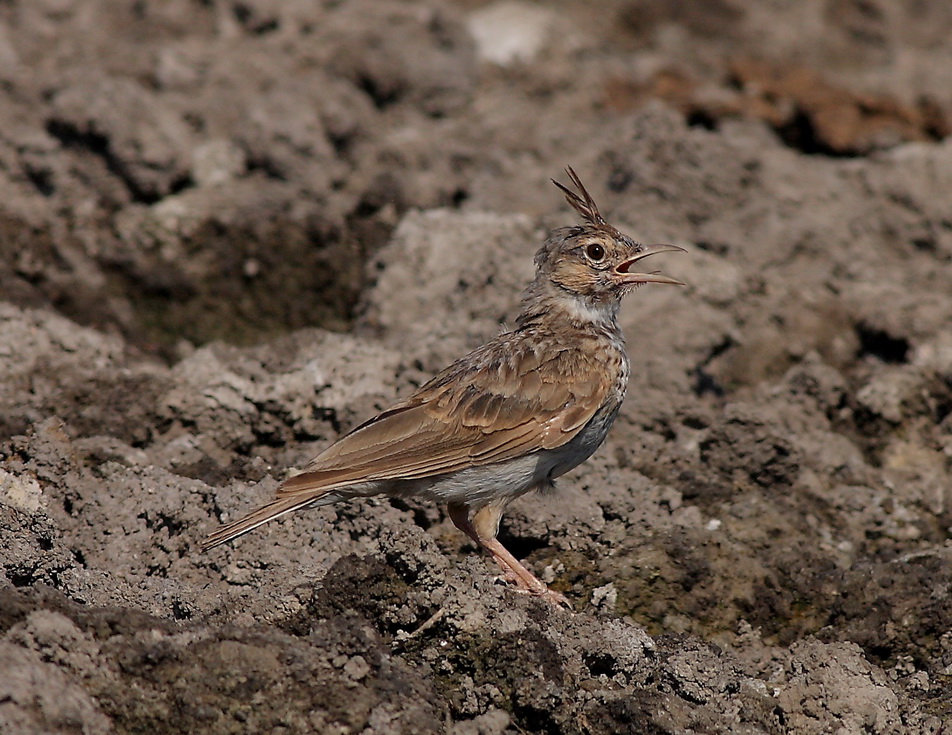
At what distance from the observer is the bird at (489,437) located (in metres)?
5.03

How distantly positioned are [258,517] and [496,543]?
119cm

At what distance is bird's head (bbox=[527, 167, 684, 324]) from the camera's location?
19.7 ft

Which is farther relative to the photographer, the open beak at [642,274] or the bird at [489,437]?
the open beak at [642,274]

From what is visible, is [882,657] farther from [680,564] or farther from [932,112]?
[932,112]

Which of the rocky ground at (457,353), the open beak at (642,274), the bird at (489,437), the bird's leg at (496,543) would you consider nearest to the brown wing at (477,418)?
the bird at (489,437)

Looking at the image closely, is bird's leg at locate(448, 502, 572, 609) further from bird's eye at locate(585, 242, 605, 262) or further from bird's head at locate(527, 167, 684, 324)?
bird's eye at locate(585, 242, 605, 262)

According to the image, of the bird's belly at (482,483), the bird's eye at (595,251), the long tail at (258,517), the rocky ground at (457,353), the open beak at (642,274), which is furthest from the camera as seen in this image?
the bird's eye at (595,251)

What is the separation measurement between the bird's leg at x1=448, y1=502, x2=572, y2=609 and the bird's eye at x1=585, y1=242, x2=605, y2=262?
148 centimetres

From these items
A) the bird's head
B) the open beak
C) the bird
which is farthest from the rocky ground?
the open beak

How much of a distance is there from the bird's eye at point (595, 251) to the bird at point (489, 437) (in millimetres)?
164

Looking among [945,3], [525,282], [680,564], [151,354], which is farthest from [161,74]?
[945,3]

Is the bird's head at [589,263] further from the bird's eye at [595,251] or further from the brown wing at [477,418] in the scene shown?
the brown wing at [477,418]

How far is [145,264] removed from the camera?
7902 millimetres

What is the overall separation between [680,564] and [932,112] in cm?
622
